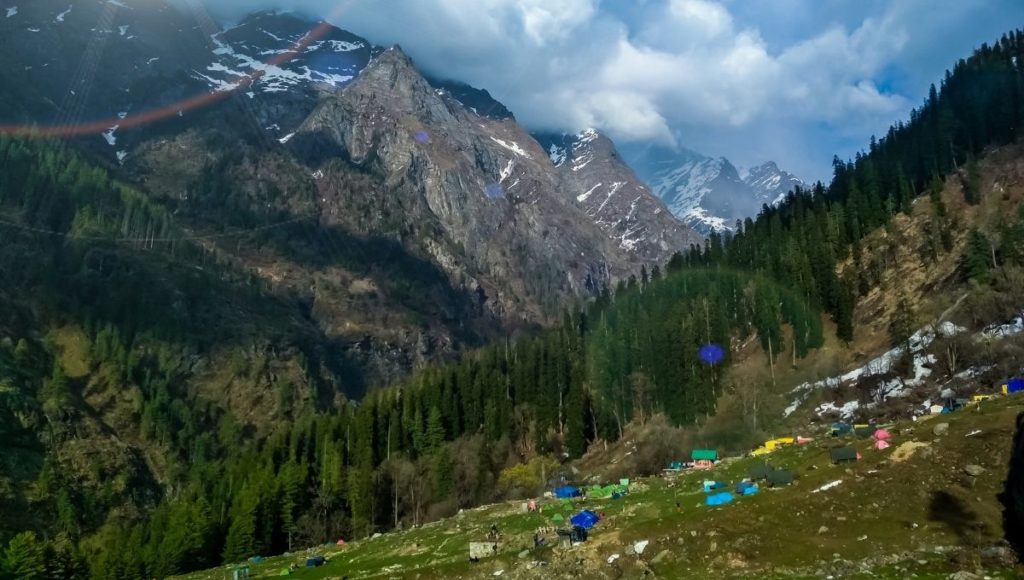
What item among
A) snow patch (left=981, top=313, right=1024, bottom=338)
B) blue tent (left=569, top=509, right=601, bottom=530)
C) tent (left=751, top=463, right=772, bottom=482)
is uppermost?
snow patch (left=981, top=313, right=1024, bottom=338)

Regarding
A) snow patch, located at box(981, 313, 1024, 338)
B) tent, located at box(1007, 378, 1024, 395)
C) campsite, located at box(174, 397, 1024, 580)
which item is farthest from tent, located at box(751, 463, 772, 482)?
snow patch, located at box(981, 313, 1024, 338)

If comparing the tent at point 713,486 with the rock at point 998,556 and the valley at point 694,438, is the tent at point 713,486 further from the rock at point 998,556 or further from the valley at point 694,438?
the rock at point 998,556

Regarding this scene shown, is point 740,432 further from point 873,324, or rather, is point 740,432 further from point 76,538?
point 76,538

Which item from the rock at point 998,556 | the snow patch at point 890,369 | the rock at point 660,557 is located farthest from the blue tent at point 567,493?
the rock at point 998,556

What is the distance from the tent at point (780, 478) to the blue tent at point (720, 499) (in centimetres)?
393

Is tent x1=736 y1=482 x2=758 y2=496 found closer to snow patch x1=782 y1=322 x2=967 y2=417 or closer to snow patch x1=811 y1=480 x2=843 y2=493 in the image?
snow patch x1=811 y1=480 x2=843 y2=493

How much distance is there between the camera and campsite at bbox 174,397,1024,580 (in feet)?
129

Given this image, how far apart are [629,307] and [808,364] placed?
6666cm

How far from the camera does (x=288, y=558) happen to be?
101188 millimetres

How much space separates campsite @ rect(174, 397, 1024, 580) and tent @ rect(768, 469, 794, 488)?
0.12 meters

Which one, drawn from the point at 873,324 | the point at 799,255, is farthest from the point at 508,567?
the point at 799,255

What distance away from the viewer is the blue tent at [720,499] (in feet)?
187

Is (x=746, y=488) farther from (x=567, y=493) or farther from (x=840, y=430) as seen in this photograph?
(x=840, y=430)

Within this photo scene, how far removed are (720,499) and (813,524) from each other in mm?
12325
